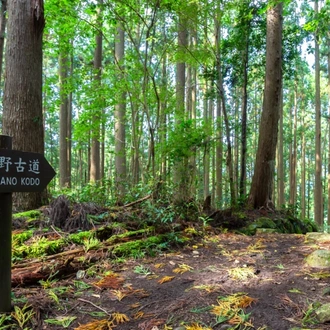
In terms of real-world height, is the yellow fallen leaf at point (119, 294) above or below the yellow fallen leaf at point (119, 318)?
above

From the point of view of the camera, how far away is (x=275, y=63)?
7.11 m

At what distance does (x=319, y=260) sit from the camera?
3277 millimetres

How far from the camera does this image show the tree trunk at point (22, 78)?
4711 millimetres

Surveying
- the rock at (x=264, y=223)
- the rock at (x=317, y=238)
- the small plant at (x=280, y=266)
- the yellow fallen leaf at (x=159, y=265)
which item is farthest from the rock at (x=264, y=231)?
the yellow fallen leaf at (x=159, y=265)

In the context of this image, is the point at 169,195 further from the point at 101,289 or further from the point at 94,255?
the point at 101,289

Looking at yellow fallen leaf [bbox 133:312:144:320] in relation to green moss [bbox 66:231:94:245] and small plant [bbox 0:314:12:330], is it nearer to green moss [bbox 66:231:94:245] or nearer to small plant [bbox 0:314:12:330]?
small plant [bbox 0:314:12:330]

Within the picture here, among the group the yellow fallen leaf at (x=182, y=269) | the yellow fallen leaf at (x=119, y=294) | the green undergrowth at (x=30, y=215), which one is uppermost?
the green undergrowth at (x=30, y=215)

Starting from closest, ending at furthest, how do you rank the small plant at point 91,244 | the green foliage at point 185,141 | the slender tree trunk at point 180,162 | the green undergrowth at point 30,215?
the small plant at point 91,244, the green undergrowth at point 30,215, the slender tree trunk at point 180,162, the green foliage at point 185,141

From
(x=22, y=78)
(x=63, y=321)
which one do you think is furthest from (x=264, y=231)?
(x=22, y=78)

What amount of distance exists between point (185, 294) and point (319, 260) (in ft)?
5.48

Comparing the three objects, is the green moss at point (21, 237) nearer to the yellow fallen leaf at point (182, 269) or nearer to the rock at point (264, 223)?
the yellow fallen leaf at point (182, 269)

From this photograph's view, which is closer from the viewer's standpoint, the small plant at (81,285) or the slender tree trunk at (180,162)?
the small plant at (81,285)

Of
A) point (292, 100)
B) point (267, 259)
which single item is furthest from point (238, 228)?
point (292, 100)

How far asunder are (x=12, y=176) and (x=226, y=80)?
28.9 ft
